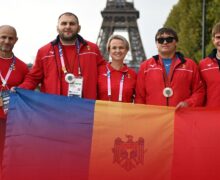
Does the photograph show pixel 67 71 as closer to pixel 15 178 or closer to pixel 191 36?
pixel 15 178

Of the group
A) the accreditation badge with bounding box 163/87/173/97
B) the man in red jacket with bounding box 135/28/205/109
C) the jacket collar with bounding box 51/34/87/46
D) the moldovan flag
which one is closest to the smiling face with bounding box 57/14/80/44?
the jacket collar with bounding box 51/34/87/46

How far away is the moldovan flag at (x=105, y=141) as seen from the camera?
553 centimetres

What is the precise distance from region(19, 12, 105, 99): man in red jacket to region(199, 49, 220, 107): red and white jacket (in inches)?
58.4

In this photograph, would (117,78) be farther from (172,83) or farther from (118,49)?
(172,83)

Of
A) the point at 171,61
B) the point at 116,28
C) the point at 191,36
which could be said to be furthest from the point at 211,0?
the point at 116,28

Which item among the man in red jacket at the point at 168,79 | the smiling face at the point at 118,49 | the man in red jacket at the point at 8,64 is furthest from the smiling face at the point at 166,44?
the man in red jacket at the point at 8,64

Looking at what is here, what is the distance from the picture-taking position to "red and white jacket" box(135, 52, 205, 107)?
6191mm

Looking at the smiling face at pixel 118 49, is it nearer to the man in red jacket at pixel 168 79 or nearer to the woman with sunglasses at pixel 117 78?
the woman with sunglasses at pixel 117 78

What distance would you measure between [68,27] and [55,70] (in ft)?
1.97

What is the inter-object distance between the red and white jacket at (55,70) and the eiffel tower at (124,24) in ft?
160

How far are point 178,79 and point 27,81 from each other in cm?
200

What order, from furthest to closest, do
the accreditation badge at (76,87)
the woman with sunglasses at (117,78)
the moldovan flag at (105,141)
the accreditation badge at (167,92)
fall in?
1. the woman with sunglasses at (117,78)
2. the accreditation badge at (76,87)
3. the accreditation badge at (167,92)
4. the moldovan flag at (105,141)

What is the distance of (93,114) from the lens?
228 inches

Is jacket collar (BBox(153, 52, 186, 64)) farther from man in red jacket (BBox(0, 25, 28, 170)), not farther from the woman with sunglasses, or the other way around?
man in red jacket (BBox(0, 25, 28, 170))
